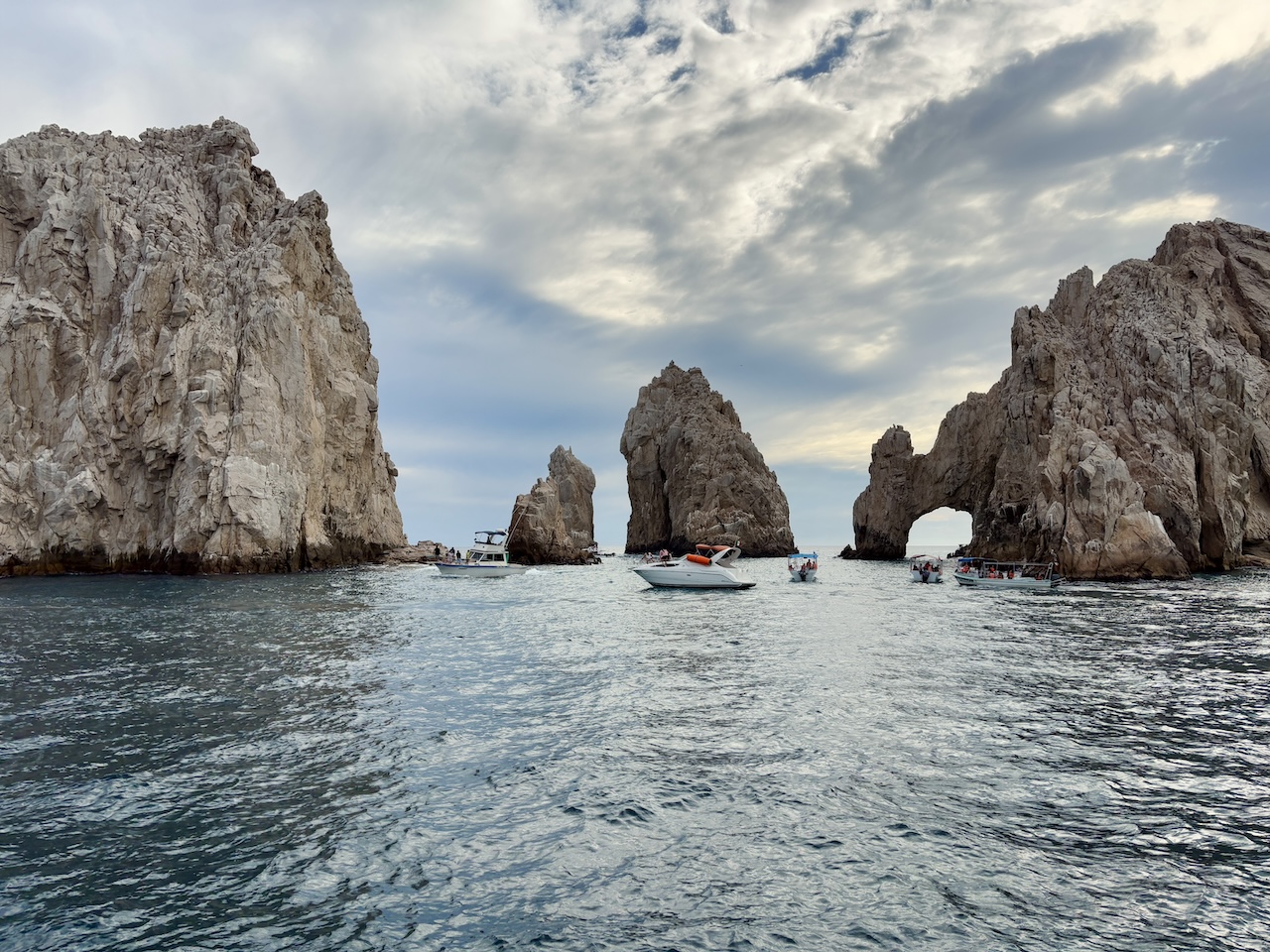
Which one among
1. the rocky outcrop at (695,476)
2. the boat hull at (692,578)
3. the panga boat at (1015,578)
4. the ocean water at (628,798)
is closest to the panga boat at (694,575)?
the boat hull at (692,578)

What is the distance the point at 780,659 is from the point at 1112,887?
14.8 m

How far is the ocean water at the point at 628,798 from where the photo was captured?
22.9 ft

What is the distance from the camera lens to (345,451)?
75.6 metres

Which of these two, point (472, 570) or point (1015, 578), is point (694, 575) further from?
point (1015, 578)

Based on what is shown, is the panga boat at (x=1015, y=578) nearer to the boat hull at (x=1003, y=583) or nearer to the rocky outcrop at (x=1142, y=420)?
the boat hull at (x=1003, y=583)

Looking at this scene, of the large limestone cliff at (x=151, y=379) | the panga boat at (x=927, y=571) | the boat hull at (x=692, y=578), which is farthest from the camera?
the panga boat at (x=927, y=571)

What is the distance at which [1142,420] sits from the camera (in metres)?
69.6

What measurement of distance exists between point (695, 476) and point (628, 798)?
4905 inches

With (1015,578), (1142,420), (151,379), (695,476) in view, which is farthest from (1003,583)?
(695,476)

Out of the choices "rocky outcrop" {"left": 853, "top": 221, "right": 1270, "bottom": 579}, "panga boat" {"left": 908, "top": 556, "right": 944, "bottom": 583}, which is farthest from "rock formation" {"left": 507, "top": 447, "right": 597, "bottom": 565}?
"rocky outcrop" {"left": 853, "top": 221, "right": 1270, "bottom": 579}

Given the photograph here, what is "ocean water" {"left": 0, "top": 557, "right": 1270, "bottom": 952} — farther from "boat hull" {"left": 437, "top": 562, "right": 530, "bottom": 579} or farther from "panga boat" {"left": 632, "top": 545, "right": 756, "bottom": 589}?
"boat hull" {"left": 437, "top": 562, "right": 530, "bottom": 579}

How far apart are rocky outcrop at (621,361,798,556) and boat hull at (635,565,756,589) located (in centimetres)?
6791

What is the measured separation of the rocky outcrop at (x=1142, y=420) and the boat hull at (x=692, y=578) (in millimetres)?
30461

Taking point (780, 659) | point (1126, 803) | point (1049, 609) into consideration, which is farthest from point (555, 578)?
point (1126, 803)
